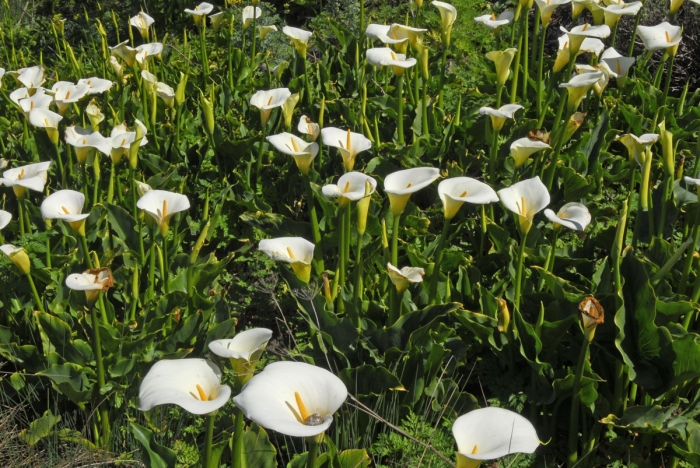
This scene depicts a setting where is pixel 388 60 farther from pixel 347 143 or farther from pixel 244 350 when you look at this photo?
pixel 244 350

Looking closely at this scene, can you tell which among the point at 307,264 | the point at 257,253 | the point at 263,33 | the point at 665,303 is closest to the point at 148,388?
the point at 307,264

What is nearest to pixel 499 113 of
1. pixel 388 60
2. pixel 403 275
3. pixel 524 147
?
pixel 524 147

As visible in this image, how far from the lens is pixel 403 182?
2166mm

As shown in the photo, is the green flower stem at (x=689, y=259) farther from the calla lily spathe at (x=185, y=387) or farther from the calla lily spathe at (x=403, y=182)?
the calla lily spathe at (x=185, y=387)

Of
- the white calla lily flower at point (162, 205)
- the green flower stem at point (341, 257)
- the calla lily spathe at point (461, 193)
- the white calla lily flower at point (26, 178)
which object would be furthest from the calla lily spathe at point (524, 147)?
the white calla lily flower at point (26, 178)

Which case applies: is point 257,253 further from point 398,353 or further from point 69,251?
point 398,353

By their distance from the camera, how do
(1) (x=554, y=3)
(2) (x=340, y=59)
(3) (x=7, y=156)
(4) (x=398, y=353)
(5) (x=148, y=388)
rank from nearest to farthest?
(5) (x=148, y=388), (4) (x=398, y=353), (1) (x=554, y=3), (3) (x=7, y=156), (2) (x=340, y=59)

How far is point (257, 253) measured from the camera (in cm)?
304

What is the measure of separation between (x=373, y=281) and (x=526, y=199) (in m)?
0.75

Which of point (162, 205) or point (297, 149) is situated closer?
point (162, 205)

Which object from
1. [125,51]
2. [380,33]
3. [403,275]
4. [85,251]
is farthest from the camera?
[125,51]

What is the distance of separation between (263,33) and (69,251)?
171 cm

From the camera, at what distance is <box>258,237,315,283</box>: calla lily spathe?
2051 millimetres

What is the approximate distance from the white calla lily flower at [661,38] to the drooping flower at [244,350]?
2006mm
